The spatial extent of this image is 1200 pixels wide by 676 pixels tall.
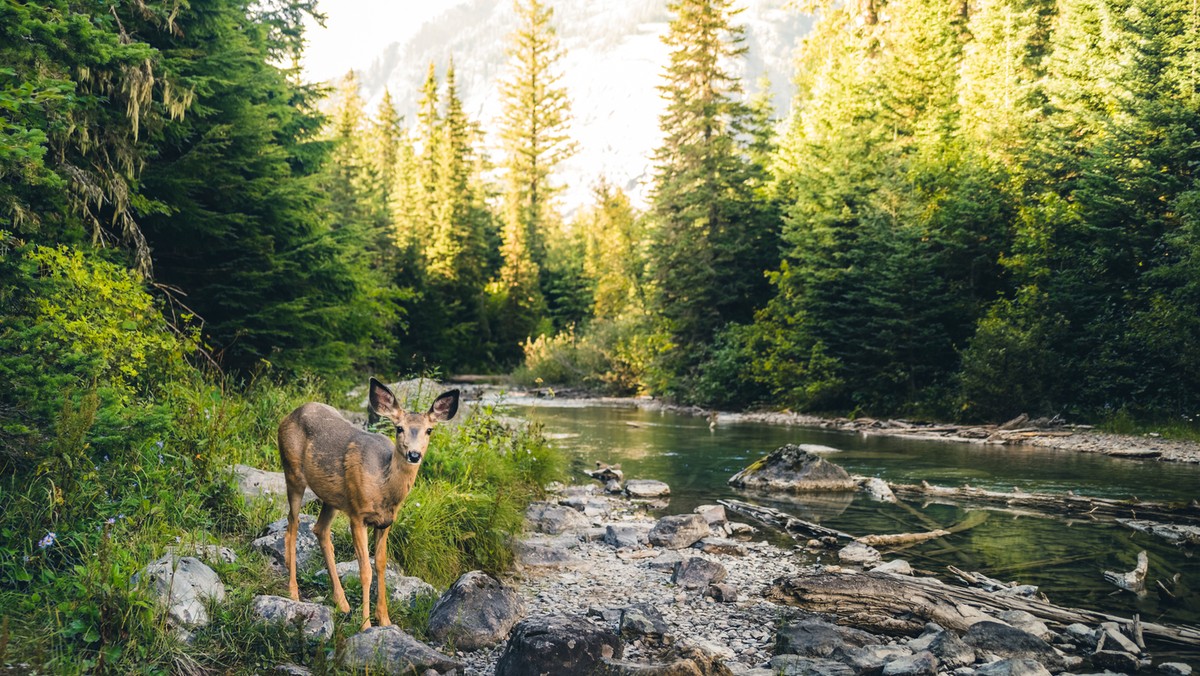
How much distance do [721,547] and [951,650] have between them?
13.4 feet

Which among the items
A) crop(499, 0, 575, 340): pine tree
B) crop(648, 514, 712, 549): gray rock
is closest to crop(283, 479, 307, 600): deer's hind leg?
crop(648, 514, 712, 549): gray rock

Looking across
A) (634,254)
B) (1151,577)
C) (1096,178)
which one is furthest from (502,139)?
(1151,577)

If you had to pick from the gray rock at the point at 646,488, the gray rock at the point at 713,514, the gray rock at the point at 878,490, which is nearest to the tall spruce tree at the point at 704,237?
the gray rock at the point at 878,490

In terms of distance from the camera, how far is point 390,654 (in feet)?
18.0

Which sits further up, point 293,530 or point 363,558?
point 293,530

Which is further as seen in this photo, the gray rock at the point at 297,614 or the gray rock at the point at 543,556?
the gray rock at the point at 543,556

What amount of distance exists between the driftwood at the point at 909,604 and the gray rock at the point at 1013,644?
57cm

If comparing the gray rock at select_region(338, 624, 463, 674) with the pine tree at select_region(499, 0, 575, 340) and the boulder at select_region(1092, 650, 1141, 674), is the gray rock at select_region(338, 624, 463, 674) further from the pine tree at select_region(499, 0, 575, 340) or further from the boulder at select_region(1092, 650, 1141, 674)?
the pine tree at select_region(499, 0, 575, 340)

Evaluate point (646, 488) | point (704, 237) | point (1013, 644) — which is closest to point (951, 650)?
point (1013, 644)

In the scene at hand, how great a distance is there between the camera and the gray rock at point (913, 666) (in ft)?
19.7

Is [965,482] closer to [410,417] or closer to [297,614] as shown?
[410,417]

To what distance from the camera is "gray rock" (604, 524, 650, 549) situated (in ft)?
34.5

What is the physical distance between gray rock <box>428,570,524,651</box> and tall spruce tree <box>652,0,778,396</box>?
27.4 meters

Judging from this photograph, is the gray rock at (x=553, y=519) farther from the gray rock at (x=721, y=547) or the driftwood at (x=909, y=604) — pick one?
the driftwood at (x=909, y=604)
